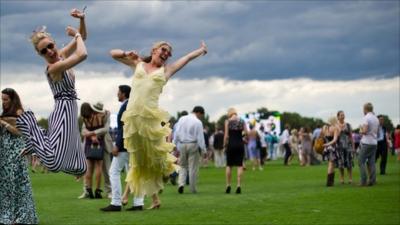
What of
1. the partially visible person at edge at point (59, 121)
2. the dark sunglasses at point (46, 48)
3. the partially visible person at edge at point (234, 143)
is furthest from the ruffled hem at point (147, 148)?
the partially visible person at edge at point (234, 143)

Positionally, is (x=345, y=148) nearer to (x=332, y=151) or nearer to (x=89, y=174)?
(x=332, y=151)

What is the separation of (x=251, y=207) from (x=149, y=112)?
29.2 ft

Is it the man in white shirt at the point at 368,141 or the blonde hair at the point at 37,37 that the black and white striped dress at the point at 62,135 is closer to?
the blonde hair at the point at 37,37

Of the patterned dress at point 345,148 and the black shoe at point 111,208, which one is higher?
the patterned dress at point 345,148

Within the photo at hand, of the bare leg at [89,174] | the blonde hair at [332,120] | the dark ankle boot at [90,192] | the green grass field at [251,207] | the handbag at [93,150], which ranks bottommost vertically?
the green grass field at [251,207]

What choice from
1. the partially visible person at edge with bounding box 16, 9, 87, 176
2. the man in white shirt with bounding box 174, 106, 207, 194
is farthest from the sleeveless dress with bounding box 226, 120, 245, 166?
the partially visible person at edge with bounding box 16, 9, 87, 176

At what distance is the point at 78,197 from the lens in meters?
23.7

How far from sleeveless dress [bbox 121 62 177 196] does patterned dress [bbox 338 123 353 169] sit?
54.4 feet

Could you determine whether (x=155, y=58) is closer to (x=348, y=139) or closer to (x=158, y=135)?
(x=158, y=135)

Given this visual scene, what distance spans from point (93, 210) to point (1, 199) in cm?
403

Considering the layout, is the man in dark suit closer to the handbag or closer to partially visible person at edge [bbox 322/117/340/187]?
the handbag

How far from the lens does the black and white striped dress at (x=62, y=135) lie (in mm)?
10375

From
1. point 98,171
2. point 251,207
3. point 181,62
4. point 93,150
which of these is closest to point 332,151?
point 251,207

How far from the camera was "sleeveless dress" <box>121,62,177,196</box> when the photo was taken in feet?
37.6
